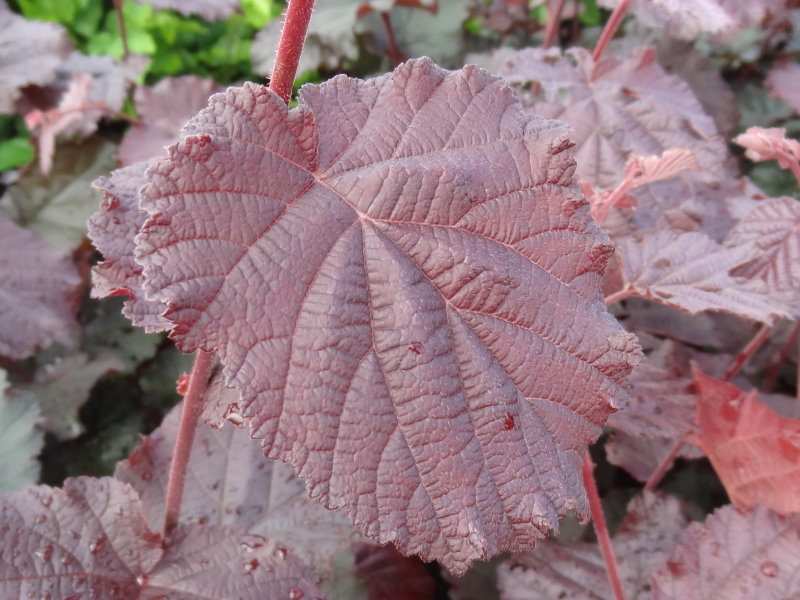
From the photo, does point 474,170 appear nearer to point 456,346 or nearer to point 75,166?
point 456,346

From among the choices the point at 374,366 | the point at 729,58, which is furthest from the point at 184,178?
the point at 729,58

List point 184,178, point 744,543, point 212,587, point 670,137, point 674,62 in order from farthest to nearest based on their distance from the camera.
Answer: point 674,62 < point 670,137 < point 744,543 < point 212,587 < point 184,178

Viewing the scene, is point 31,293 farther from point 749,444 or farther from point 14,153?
point 749,444

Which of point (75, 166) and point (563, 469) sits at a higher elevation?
point (563, 469)

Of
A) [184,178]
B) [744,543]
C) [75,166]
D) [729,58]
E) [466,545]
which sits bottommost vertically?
[75,166]

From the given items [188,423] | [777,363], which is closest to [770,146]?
[777,363]

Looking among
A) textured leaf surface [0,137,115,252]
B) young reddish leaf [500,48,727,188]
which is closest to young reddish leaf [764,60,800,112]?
young reddish leaf [500,48,727,188]

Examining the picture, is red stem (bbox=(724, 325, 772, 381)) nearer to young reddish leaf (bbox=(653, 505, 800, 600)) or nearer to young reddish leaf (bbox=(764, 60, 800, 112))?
young reddish leaf (bbox=(653, 505, 800, 600))
